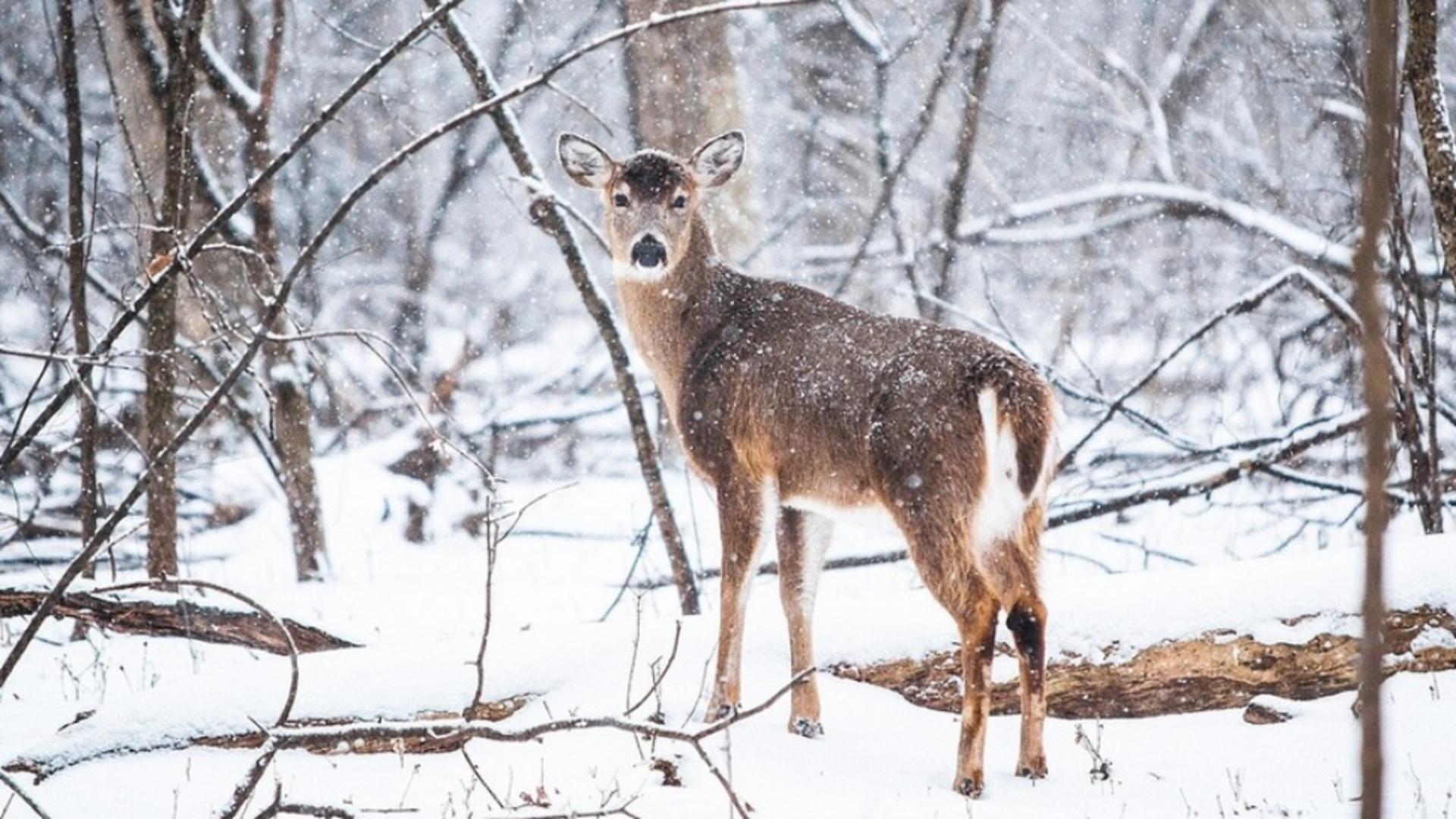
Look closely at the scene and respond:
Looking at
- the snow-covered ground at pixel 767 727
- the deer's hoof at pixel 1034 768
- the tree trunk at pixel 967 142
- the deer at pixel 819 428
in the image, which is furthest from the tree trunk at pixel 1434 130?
the tree trunk at pixel 967 142

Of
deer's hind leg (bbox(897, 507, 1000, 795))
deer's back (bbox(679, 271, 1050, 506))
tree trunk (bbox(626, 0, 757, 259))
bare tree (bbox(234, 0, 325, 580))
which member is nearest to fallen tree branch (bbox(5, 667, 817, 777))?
deer's hind leg (bbox(897, 507, 1000, 795))

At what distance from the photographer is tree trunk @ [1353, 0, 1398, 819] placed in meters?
1.30

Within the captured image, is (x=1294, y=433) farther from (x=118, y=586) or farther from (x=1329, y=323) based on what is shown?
(x=118, y=586)

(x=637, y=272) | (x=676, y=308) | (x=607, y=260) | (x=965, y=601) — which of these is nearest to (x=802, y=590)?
(x=965, y=601)

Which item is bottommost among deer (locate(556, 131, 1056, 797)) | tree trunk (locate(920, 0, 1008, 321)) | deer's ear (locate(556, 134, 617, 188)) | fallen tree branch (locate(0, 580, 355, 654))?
fallen tree branch (locate(0, 580, 355, 654))

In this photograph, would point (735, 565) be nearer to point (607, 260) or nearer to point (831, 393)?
point (831, 393)

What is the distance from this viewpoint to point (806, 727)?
15.9ft

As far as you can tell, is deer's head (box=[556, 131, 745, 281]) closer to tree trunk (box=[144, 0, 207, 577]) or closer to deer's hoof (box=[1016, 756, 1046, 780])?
tree trunk (box=[144, 0, 207, 577])

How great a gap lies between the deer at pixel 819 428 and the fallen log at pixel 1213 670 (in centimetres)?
53

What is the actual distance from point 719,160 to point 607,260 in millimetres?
12285

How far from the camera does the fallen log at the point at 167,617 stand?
201 inches

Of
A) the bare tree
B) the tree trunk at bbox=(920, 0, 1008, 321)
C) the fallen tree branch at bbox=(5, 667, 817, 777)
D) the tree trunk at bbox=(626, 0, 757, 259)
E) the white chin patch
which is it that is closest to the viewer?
the fallen tree branch at bbox=(5, 667, 817, 777)

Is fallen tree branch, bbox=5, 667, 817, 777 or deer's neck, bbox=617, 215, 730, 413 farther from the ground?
deer's neck, bbox=617, 215, 730, 413

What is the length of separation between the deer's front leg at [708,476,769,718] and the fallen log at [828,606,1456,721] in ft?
2.03
